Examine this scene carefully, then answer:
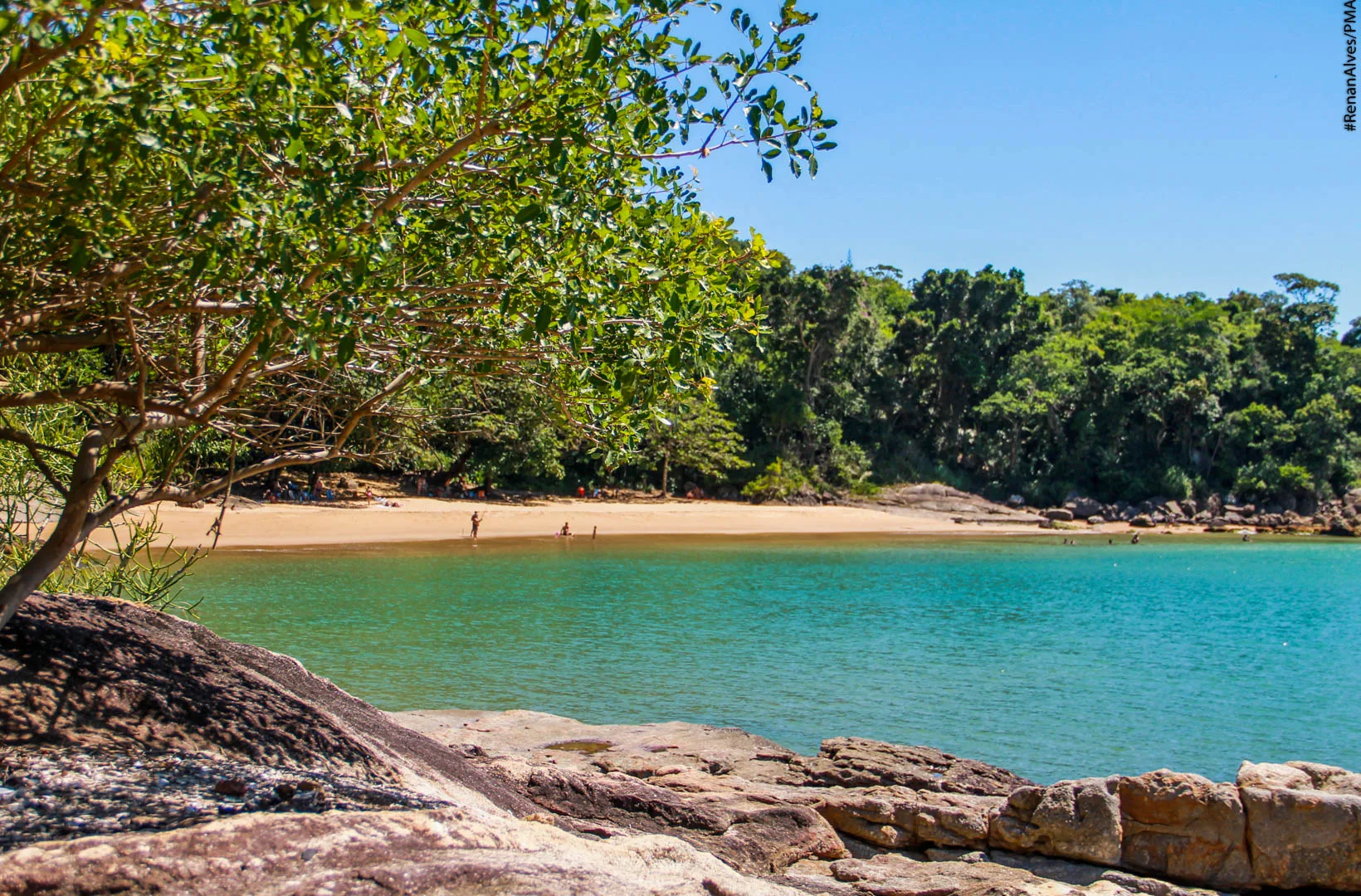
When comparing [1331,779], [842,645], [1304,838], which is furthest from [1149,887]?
[842,645]

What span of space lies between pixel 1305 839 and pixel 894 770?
3.11 meters

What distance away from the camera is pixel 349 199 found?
401 cm

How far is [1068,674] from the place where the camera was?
16.0 meters

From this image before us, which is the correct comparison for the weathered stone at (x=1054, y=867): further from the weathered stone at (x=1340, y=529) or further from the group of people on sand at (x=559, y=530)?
the weathered stone at (x=1340, y=529)

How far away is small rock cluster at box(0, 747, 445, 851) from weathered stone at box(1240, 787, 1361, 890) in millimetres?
5379

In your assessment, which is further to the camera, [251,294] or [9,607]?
[251,294]

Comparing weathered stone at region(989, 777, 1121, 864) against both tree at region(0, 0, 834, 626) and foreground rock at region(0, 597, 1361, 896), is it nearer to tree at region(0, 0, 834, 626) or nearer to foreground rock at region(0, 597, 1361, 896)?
foreground rock at region(0, 597, 1361, 896)

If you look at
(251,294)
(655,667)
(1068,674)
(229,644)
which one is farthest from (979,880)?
(1068,674)

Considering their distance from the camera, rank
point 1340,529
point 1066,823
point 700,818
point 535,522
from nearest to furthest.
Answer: point 700,818 < point 1066,823 < point 535,522 < point 1340,529

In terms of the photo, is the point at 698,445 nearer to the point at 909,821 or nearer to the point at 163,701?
the point at 909,821

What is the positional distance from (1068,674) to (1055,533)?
3211cm

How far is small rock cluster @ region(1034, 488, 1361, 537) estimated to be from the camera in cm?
5016

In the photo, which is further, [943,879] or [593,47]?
[943,879]

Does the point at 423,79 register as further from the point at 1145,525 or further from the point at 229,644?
the point at 1145,525
